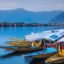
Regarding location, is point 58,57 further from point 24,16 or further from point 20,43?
point 24,16

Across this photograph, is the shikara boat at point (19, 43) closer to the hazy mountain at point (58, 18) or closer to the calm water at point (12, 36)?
the calm water at point (12, 36)

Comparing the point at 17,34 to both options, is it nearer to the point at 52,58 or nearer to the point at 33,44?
the point at 33,44

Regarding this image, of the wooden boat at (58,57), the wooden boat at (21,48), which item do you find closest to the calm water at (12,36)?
the wooden boat at (21,48)

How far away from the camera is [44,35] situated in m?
2.21

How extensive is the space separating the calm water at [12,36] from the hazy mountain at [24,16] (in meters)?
0.11

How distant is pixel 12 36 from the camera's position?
2.21m

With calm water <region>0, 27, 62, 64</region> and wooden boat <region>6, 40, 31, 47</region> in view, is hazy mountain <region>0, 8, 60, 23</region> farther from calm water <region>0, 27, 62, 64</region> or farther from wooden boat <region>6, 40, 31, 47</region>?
wooden boat <region>6, 40, 31, 47</region>

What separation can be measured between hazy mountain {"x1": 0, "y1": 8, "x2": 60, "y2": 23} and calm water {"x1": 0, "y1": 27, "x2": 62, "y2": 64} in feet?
0.35

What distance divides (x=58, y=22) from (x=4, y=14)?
648mm

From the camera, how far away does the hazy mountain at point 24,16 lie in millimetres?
2244

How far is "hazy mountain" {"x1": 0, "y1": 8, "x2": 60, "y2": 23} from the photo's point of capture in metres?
2.24

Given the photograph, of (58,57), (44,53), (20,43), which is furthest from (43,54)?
(20,43)

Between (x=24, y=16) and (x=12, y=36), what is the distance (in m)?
0.28

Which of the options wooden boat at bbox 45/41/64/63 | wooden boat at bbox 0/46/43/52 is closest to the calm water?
wooden boat at bbox 0/46/43/52
